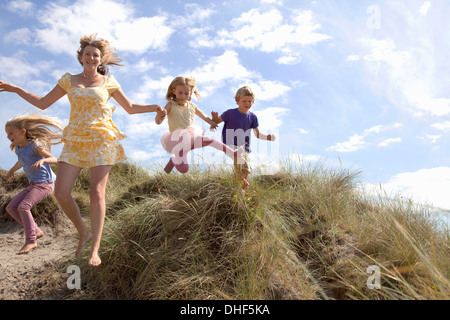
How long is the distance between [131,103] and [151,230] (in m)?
1.46

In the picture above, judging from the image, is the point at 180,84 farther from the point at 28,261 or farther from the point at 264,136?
the point at 28,261

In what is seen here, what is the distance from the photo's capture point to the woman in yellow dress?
11.5 feet

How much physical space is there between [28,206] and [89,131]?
2.06m

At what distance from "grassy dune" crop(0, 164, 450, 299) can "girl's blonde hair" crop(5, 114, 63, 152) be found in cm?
167

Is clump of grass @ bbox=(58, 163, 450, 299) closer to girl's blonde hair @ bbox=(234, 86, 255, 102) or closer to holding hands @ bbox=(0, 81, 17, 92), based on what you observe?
girl's blonde hair @ bbox=(234, 86, 255, 102)

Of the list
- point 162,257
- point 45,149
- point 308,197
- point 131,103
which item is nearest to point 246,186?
point 308,197

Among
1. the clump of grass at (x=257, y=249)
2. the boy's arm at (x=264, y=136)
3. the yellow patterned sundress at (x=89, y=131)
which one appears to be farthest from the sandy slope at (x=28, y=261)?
the boy's arm at (x=264, y=136)

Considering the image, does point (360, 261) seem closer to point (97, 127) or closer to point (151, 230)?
point (151, 230)

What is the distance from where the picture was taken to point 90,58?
3.76m

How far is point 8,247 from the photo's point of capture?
561cm

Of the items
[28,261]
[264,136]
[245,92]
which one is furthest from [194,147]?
[28,261]

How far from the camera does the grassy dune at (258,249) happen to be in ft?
10.8

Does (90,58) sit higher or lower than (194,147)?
higher
